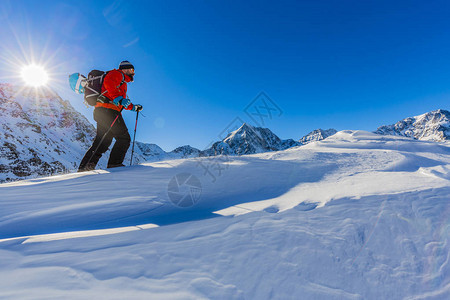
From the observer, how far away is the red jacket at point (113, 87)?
4202mm

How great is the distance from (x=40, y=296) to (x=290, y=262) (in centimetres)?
151

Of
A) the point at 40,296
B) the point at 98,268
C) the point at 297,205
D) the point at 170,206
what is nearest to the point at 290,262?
the point at 297,205

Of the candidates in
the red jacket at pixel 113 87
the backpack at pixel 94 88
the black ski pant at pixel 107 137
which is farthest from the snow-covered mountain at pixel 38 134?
the red jacket at pixel 113 87

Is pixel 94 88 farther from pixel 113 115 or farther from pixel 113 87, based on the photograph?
pixel 113 115

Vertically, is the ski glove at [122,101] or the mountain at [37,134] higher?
the mountain at [37,134]

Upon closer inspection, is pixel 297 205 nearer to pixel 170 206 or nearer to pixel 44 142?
pixel 170 206

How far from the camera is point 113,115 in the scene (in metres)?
4.49

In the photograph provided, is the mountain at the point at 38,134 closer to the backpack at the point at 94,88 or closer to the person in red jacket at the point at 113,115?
the person in red jacket at the point at 113,115

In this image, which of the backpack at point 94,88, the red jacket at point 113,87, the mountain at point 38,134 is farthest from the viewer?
the mountain at point 38,134

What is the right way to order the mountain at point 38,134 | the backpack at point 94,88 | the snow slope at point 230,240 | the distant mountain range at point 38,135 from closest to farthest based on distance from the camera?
1. the snow slope at point 230,240
2. the backpack at point 94,88
3. the distant mountain range at point 38,135
4. the mountain at point 38,134

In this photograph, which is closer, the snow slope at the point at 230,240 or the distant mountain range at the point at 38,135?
the snow slope at the point at 230,240

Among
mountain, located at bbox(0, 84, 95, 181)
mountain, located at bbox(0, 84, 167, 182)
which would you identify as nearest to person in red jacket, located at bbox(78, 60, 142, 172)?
mountain, located at bbox(0, 84, 95, 181)

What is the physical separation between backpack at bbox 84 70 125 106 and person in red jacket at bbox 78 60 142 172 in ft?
0.11

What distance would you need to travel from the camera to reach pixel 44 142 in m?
36.6
